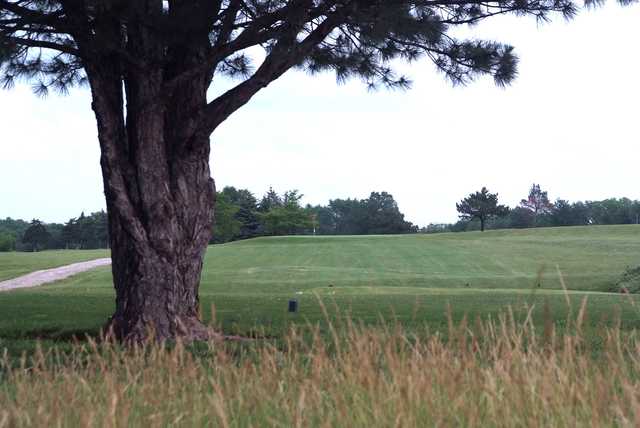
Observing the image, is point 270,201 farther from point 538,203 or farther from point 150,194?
point 150,194

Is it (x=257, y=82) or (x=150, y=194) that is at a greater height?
(x=257, y=82)

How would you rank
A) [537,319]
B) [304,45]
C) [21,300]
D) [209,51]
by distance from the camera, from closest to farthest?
1. [304,45]
2. [209,51]
3. [537,319]
4. [21,300]

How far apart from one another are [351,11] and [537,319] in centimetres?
612

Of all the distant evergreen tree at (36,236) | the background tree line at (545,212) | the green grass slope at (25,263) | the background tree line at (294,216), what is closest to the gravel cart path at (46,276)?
the green grass slope at (25,263)

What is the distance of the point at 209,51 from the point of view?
29.7ft

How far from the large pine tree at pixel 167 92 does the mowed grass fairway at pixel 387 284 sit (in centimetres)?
79

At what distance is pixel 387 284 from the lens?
22703 mm

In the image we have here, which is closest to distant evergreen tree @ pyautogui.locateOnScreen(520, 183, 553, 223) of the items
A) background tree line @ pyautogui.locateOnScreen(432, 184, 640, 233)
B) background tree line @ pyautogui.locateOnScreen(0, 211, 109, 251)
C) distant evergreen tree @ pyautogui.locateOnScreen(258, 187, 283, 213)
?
background tree line @ pyautogui.locateOnScreen(432, 184, 640, 233)

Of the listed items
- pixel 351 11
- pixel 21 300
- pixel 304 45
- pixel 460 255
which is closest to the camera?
pixel 351 11

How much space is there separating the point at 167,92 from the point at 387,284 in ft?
50.0

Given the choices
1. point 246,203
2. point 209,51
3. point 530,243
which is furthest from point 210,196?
point 246,203

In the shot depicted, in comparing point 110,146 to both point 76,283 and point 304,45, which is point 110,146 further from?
point 76,283

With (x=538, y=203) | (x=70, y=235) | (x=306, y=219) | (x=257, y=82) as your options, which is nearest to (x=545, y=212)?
(x=538, y=203)

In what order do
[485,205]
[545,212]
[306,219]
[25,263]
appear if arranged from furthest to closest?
[545,212]
[306,219]
[485,205]
[25,263]
